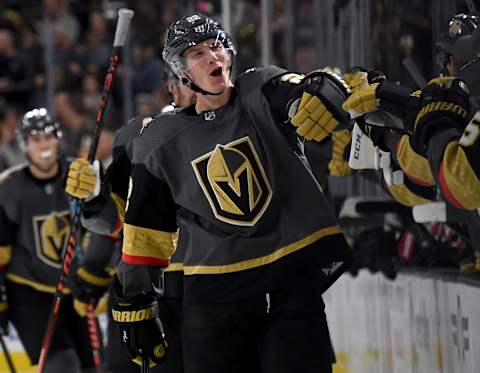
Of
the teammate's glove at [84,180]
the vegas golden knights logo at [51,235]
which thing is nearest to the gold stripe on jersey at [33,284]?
the vegas golden knights logo at [51,235]

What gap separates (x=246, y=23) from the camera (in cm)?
745

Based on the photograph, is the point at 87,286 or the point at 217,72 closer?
the point at 217,72

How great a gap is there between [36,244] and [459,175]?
126 inches

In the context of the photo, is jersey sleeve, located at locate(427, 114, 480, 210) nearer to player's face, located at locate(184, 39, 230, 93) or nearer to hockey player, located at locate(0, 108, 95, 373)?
player's face, located at locate(184, 39, 230, 93)

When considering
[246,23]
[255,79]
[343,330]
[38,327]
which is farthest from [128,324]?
[246,23]

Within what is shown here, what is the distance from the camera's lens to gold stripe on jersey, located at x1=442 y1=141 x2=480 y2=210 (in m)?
2.47

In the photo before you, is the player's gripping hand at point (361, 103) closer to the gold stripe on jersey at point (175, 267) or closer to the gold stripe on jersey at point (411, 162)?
the gold stripe on jersey at point (411, 162)

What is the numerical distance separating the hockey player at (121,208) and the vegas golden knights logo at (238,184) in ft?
1.48

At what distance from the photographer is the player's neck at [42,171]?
5.41m

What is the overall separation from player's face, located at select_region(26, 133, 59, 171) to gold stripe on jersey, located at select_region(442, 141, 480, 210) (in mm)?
3102

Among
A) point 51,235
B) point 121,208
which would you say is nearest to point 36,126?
point 51,235

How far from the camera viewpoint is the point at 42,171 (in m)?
5.41

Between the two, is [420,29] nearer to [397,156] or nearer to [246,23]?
[397,156]

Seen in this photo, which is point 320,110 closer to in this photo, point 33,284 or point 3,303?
point 33,284
